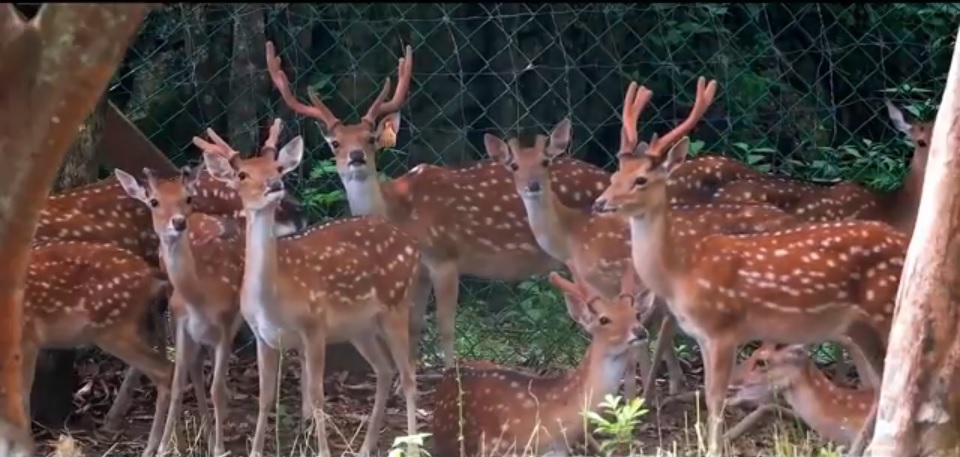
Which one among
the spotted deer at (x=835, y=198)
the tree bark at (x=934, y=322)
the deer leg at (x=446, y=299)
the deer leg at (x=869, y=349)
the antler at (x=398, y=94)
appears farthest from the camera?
the deer leg at (x=446, y=299)

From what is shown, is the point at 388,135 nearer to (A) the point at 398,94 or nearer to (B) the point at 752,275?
(A) the point at 398,94

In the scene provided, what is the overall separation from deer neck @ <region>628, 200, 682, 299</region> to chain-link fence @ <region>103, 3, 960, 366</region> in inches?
62.0

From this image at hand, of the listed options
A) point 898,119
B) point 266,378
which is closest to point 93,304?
point 266,378

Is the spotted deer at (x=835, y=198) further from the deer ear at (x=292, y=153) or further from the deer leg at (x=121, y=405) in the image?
the deer leg at (x=121, y=405)

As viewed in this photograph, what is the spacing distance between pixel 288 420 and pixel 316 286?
0.77 metres

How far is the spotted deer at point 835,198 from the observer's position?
7.04m

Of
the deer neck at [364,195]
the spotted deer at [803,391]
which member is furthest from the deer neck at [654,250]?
the deer neck at [364,195]

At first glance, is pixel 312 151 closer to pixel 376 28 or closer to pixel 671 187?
pixel 376 28

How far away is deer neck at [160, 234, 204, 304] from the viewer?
621 centimetres

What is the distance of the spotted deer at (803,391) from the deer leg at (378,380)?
4.08 feet

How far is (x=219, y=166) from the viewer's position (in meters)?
6.24

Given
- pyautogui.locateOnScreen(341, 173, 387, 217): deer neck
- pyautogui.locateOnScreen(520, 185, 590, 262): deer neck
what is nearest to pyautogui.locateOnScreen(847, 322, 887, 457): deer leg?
pyautogui.locateOnScreen(520, 185, 590, 262): deer neck

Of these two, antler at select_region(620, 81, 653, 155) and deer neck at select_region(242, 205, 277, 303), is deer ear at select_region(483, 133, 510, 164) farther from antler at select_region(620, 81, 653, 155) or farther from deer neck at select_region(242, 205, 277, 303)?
deer neck at select_region(242, 205, 277, 303)

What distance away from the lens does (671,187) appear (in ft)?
23.7
